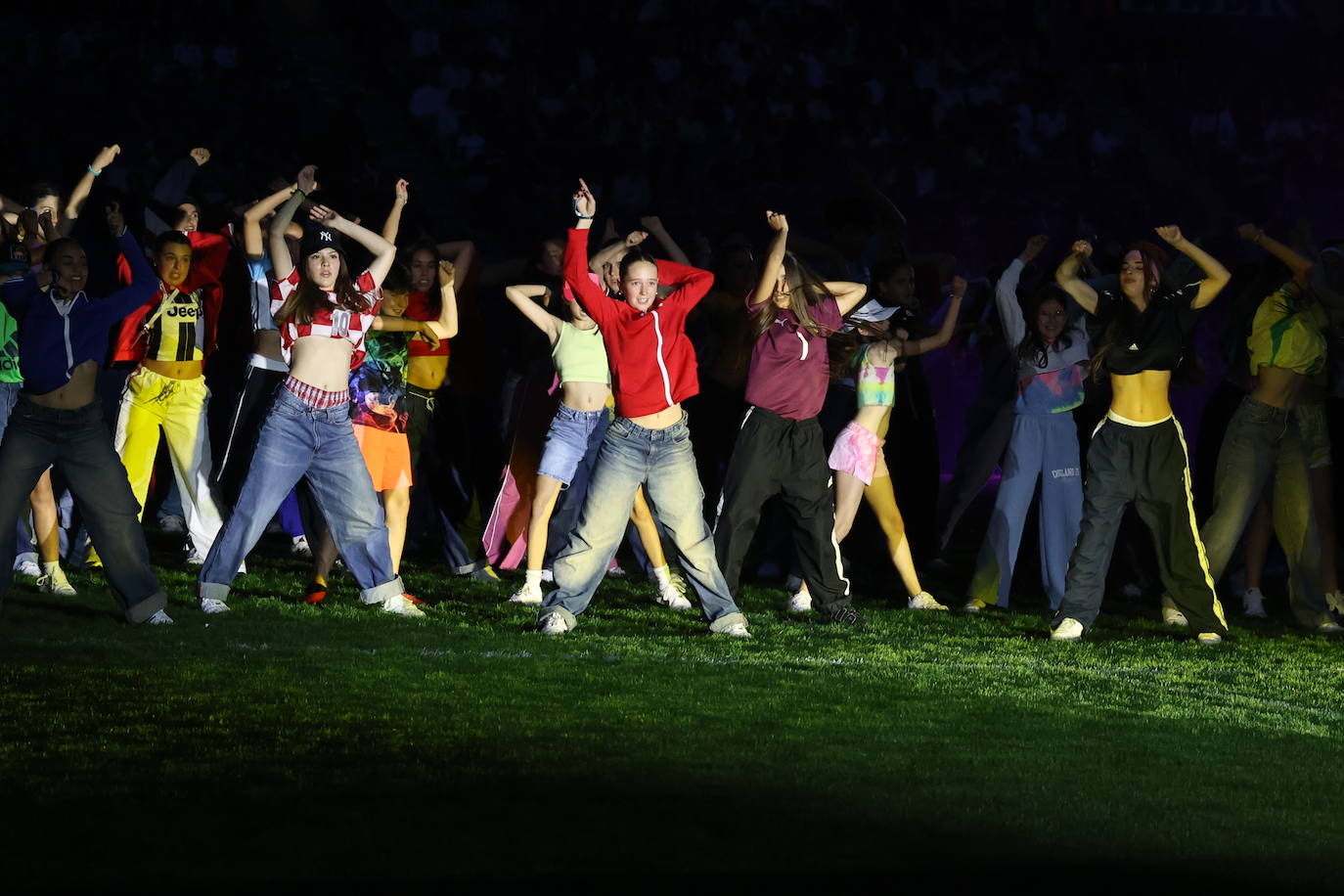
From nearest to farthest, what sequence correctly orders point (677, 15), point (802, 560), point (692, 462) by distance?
point (692, 462), point (802, 560), point (677, 15)

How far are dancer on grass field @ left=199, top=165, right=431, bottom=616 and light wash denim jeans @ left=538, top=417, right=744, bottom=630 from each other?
0.98m

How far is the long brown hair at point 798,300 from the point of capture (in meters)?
9.86

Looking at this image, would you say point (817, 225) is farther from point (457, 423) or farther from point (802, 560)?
Answer: point (802, 560)

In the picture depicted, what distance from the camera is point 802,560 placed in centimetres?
1007

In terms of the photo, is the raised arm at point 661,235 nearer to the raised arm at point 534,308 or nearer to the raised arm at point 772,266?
the raised arm at point 772,266

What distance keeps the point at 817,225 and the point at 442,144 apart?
13.6 feet

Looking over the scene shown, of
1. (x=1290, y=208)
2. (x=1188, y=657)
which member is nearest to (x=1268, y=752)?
(x=1188, y=657)

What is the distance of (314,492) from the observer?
9.67 meters

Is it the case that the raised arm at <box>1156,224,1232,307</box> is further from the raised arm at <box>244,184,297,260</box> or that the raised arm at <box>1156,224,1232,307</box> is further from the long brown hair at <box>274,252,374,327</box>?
the raised arm at <box>244,184,297,260</box>


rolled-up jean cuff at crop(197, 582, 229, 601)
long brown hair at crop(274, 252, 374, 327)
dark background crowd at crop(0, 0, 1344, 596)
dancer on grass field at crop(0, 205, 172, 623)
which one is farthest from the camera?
dark background crowd at crop(0, 0, 1344, 596)

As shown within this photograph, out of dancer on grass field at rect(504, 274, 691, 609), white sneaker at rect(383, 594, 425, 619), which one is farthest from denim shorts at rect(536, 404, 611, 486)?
white sneaker at rect(383, 594, 425, 619)

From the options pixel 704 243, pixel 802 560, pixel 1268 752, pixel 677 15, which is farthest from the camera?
pixel 677 15

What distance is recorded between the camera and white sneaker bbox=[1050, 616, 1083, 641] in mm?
9859

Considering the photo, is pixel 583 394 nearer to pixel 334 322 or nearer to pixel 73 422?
pixel 334 322
